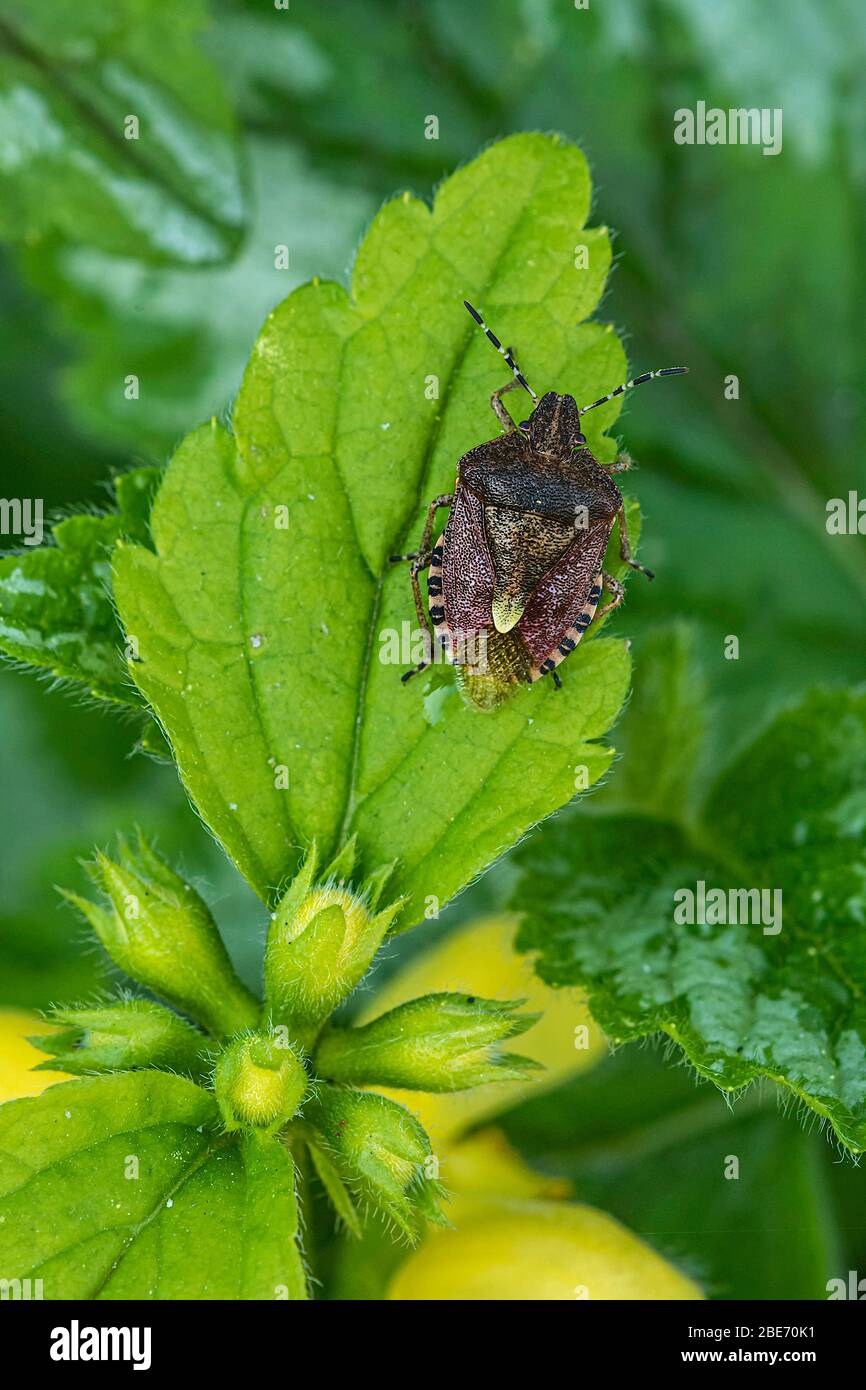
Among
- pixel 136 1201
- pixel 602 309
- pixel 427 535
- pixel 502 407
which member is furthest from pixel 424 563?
pixel 602 309

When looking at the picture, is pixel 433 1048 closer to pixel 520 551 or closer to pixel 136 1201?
pixel 136 1201

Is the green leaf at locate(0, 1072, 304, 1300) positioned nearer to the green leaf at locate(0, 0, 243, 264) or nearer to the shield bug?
the shield bug

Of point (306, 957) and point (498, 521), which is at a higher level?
point (498, 521)

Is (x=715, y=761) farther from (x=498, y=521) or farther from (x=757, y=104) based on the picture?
(x=757, y=104)

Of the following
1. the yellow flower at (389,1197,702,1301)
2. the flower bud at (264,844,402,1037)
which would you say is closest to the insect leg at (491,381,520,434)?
the flower bud at (264,844,402,1037)

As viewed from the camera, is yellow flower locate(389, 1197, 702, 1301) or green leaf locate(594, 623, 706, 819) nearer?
yellow flower locate(389, 1197, 702, 1301)

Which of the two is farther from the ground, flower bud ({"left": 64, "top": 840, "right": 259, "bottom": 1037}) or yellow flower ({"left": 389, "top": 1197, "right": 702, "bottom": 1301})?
flower bud ({"left": 64, "top": 840, "right": 259, "bottom": 1037})

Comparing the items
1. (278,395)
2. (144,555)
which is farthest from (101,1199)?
(278,395)

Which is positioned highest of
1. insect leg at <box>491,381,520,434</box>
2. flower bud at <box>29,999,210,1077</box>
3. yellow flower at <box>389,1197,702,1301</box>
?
insect leg at <box>491,381,520,434</box>
